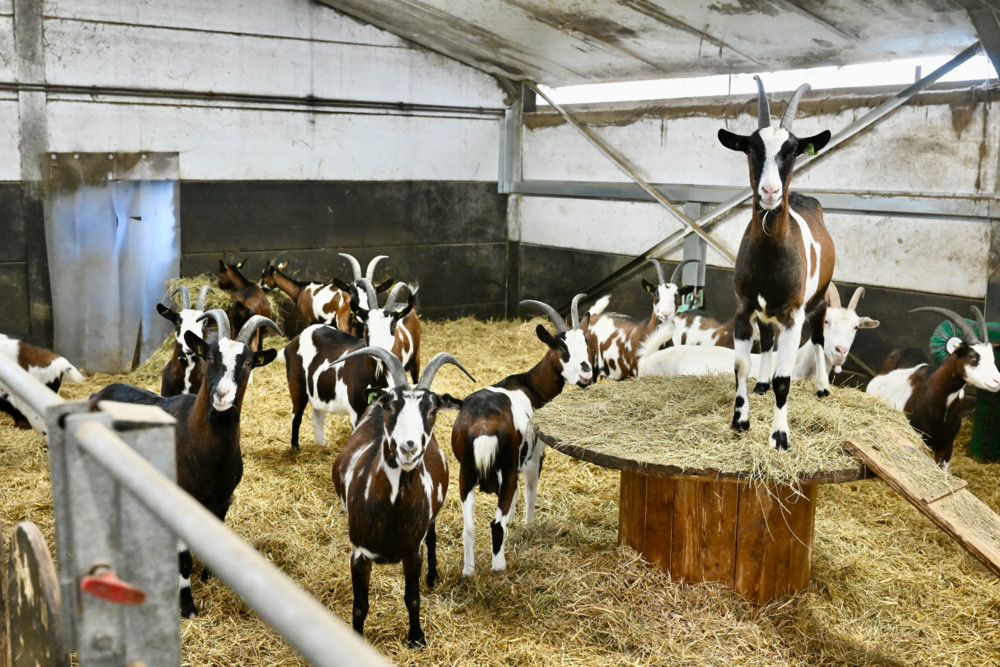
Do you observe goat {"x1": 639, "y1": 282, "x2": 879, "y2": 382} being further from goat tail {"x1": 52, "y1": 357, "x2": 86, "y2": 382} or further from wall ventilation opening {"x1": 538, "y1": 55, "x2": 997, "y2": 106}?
goat tail {"x1": 52, "y1": 357, "x2": 86, "y2": 382}

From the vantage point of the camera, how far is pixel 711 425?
4.60 metres

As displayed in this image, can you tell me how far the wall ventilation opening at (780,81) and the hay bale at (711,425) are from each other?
367 cm

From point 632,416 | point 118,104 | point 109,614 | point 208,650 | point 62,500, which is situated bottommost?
point 208,650

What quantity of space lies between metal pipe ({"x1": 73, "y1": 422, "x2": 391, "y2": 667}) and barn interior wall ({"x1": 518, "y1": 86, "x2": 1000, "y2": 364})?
7566 millimetres

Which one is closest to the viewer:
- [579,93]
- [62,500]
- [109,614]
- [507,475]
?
[109,614]

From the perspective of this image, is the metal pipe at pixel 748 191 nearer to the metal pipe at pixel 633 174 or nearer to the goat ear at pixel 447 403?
the metal pipe at pixel 633 174

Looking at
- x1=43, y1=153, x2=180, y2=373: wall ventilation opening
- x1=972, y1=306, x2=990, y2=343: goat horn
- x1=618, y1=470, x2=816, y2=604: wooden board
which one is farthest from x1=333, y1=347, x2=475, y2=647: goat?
x1=43, y1=153, x2=180, y2=373: wall ventilation opening

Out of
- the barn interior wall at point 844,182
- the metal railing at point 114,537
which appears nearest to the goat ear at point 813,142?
the metal railing at point 114,537

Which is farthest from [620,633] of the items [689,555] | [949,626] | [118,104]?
[118,104]

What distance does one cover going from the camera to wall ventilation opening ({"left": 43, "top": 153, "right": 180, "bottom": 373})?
928cm

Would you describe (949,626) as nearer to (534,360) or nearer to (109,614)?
(109,614)

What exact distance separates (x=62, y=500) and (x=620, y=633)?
3152 millimetres

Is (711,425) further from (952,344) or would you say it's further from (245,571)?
(245,571)

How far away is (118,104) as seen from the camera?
9.52 meters
